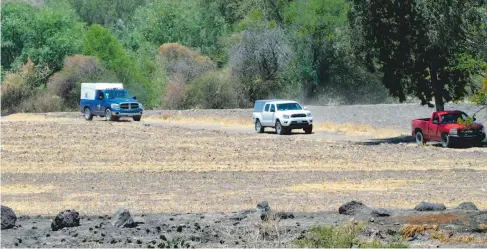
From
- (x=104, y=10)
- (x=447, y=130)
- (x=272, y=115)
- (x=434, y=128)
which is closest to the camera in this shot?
(x=447, y=130)

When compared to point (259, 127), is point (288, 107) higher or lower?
higher

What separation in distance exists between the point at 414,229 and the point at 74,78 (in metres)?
68.4

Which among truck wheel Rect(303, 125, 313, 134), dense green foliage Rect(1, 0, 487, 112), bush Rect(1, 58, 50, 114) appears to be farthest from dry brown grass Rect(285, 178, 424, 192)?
bush Rect(1, 58, 50, 114)

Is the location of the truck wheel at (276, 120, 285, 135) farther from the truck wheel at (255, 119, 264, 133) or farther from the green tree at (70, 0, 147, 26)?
the green tree at (70, 0, 147, 26)

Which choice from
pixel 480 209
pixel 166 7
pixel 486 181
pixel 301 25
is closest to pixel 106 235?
pixel 480 209

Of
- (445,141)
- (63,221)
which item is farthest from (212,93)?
(63,221)

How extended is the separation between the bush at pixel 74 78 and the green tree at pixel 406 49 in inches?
1624

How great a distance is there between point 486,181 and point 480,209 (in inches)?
269

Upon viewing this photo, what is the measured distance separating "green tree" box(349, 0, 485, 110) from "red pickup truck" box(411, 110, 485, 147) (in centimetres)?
207

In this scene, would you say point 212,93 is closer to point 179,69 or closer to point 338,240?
point 179,69

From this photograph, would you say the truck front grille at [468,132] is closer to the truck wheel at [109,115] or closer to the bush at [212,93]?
the truck wheel at [109,115]

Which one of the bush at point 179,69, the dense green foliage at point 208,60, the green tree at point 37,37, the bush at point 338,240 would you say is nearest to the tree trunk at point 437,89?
the dense green foliage at point 208,60

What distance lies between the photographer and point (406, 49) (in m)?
44.9

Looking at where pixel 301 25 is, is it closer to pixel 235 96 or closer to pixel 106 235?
pixel 235 96
